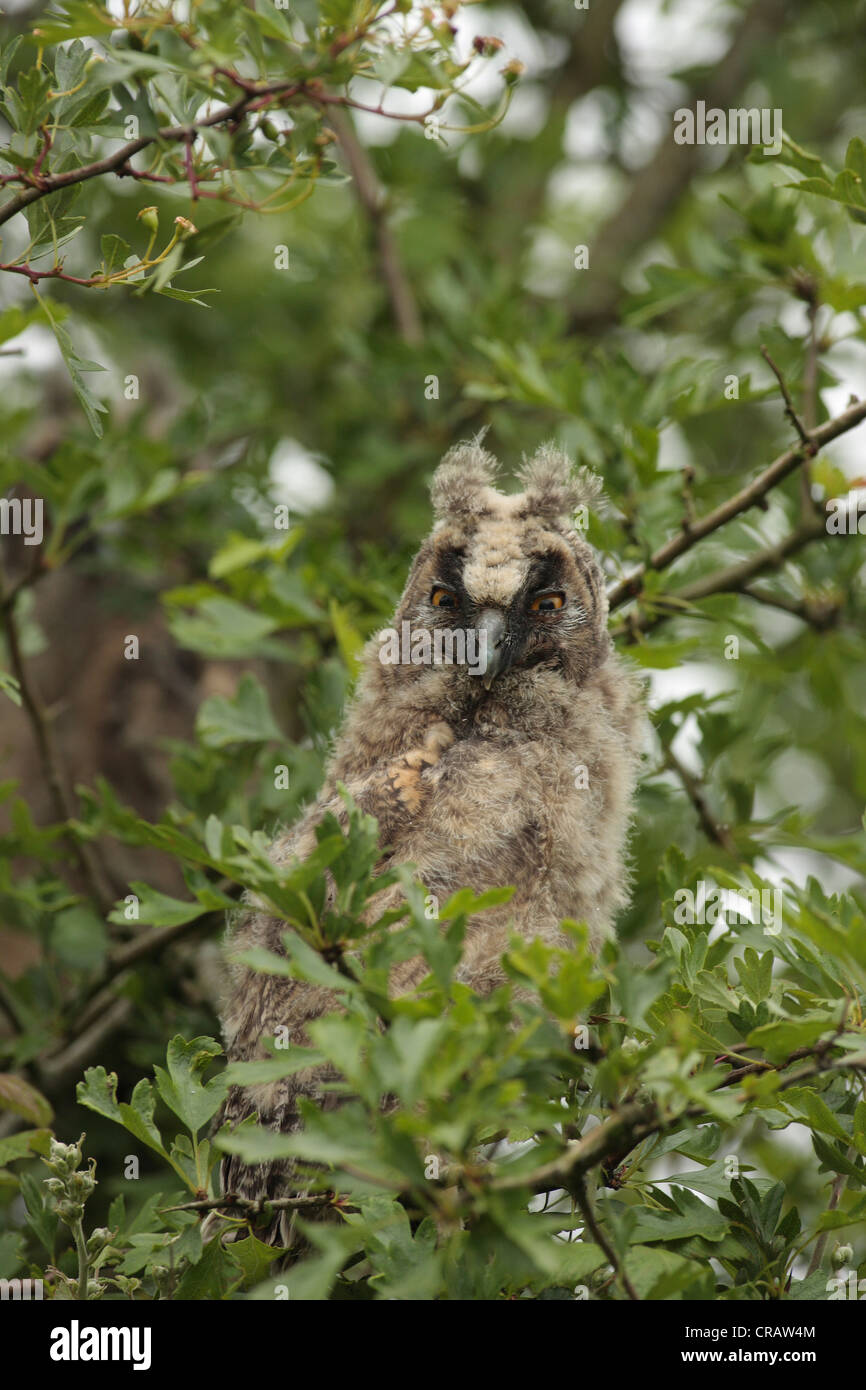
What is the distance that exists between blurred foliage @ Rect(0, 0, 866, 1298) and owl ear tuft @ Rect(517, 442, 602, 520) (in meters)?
0.13

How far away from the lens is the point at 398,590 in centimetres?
373

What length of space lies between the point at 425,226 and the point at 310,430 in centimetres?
112

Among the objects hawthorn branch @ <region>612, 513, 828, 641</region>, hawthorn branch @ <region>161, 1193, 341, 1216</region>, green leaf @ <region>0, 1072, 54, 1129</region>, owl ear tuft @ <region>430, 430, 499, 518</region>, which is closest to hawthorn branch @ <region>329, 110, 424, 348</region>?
owl ear tuft @ <region>430, 430, 499, 518</region>

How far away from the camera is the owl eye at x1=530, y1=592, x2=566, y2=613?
A: 3.23 metres

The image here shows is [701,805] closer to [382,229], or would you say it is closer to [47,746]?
[47,746]

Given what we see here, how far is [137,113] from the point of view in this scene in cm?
225

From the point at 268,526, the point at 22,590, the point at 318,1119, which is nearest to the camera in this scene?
the point at 318,1119

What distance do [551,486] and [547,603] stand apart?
1.18ft

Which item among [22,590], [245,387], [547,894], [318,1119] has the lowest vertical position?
[318,1119]

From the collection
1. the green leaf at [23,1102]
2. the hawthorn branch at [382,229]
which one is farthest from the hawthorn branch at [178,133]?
the hawthorn branch at [382,229]

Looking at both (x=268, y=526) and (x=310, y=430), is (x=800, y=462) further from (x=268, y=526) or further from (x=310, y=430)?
(x=310, y=430)

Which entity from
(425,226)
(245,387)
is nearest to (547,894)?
(245,387)
